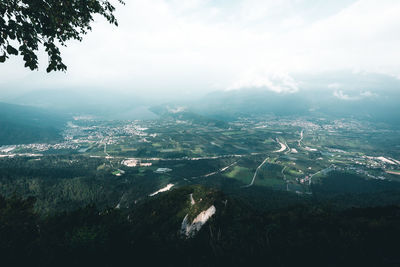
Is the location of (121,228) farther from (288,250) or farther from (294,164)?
(294,164)

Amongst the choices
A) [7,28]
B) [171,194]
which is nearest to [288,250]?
[7,28]

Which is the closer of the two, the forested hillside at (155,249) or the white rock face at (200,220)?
the forested hillside at (155,249)

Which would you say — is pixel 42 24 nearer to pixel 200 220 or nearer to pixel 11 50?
pixel 11 50

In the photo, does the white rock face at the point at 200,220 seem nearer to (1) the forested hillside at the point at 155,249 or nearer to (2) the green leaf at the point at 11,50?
(1) the forested hillside at the point at 155,249

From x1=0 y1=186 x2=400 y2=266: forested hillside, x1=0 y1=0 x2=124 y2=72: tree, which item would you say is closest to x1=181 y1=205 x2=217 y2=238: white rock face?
x1=0 y1=186 x2=400 y2=266: forested hillside

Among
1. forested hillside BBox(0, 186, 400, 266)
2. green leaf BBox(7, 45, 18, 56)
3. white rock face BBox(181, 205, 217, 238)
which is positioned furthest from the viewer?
white rock face BBox(181, 205, 217, 238)

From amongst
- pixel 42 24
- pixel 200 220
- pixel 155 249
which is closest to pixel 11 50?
pixel 42 24

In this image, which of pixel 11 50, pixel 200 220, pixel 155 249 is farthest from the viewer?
pixel 200 220

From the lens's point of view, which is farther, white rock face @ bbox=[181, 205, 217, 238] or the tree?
white rock face @ bbox=[181, 205, 217, 238]

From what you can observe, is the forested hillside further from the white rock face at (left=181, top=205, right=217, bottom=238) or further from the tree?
the white rock face at (left=181, top=205, right=217, bottom=238)

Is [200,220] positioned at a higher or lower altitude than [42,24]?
lower

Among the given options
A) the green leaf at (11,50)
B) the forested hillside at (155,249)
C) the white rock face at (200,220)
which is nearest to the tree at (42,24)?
the green leaf at (11,50)

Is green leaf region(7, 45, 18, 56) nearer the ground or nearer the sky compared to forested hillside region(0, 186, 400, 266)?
nearer the sky
